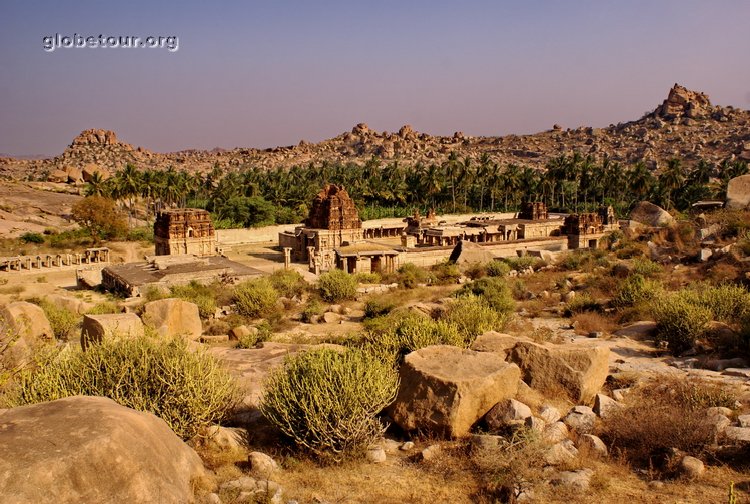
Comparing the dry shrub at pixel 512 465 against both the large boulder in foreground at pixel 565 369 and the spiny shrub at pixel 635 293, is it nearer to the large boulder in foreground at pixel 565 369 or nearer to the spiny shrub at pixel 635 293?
the large boulder in foreground at pixel 565 369

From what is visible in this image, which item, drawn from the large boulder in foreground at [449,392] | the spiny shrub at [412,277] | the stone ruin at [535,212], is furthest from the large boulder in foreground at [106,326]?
the stone ruin at [535,212]

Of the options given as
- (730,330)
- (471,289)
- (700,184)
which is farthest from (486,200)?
(730,330)

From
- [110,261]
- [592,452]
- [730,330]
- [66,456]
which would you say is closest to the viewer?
[66,456]

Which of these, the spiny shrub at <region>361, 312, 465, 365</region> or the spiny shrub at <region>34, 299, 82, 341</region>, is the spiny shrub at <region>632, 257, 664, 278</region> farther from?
the spiny shrub at <region>34, 299, 82, 341</region>

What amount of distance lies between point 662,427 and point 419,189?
71215mm

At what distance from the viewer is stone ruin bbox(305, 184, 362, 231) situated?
45812 millimetres

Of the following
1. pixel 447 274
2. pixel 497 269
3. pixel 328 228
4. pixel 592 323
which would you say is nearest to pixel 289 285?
pixel 447 274

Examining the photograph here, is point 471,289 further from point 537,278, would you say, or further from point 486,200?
A: point 486,200

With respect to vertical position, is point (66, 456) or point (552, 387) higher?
point (66, 456)

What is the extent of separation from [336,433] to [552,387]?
377 cm

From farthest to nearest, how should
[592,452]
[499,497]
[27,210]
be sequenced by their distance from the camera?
[27,210], [592,452], [499,497]

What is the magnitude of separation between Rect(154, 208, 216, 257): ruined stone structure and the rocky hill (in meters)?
100

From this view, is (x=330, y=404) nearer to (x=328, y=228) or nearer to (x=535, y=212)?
(x=328, y=228)

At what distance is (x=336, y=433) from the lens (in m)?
7.64
